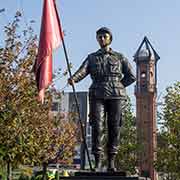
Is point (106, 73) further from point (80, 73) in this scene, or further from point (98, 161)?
point (98, 161)

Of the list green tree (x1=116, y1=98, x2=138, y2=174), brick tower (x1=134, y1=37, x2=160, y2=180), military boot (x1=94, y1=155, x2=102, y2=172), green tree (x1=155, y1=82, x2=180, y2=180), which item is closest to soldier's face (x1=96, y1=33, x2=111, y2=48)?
military boot (x1=94, y1=155, x2=102, y2=172)

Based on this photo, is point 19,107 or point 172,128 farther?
point 172,128

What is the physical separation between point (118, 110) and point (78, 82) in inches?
30.1

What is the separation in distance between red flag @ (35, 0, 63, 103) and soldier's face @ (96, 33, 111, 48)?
0.81 meters

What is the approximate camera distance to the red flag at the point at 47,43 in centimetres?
836

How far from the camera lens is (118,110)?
796cm

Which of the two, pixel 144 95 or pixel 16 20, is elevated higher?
pixel 144 95

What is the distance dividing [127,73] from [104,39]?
66cm

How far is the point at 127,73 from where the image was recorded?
8.19 metres

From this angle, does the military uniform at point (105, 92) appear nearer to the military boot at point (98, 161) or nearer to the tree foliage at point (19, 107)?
the military boot at point (98, 161)

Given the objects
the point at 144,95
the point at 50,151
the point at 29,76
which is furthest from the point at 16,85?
the point at 144,95

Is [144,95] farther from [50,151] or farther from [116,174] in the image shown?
[116,174]

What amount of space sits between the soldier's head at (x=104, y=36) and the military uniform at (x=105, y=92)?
0.13 metres

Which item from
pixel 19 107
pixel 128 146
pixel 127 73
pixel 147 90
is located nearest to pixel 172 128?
pixel 128 146
